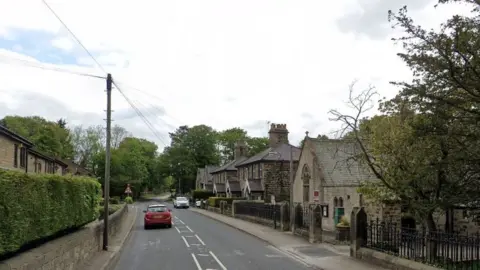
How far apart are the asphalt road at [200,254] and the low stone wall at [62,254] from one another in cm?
135

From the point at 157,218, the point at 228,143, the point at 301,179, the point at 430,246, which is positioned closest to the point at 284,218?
the point at 301,179

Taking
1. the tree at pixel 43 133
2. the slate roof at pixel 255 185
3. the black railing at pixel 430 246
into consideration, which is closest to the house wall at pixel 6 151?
the black railing at pixel 430 246

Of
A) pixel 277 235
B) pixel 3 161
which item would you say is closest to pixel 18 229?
pixel 277 235

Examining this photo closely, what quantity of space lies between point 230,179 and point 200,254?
5214 centimetres

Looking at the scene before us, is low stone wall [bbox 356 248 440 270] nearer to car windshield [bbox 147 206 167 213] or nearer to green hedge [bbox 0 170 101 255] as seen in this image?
green hedge [bbox 0 170 101 255]

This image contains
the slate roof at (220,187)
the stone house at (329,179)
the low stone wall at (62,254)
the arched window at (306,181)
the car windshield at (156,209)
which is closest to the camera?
the low stone wall at (62,254)

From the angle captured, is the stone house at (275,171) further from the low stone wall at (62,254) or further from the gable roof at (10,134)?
the low stone wall at (62,254)

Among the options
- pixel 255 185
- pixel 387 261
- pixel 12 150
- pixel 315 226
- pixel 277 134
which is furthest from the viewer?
pixel 255 185

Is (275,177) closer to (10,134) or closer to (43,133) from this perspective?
(10,134)

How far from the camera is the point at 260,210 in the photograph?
36.5 meters

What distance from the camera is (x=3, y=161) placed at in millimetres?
29484

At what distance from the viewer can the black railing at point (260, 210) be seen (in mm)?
31531

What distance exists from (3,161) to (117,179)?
64.1 meters

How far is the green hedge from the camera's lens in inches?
309
